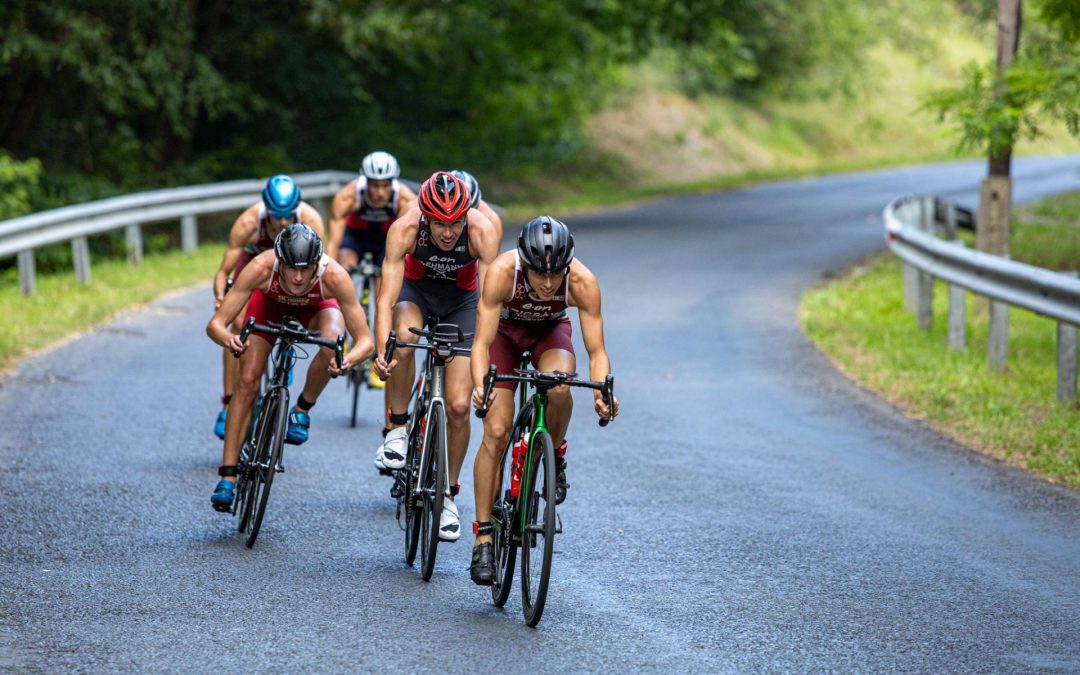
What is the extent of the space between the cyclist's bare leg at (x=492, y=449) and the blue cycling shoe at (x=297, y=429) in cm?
162

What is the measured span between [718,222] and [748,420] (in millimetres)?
16299

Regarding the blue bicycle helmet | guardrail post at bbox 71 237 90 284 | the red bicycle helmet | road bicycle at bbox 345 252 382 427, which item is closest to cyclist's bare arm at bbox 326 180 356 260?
road bicycle at bbox 345 252 382 427

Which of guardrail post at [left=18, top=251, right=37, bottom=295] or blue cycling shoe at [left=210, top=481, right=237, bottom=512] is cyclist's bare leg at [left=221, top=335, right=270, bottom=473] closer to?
blue cycling shoe at [left=210, top=481, right=237, bottom=512]

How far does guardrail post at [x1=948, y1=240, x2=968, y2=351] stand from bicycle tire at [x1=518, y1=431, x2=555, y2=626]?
25.2 ft

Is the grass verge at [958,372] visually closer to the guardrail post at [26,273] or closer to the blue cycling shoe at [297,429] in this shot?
the blue cycling shoe at [297,429]

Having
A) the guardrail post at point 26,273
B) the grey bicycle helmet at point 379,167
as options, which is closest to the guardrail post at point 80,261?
the guardrail post at point 26,273

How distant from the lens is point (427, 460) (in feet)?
23.8

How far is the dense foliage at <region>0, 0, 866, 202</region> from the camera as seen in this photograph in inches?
886

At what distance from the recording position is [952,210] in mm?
18516

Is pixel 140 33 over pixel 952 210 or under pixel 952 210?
over

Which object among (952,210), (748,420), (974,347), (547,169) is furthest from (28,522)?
(547,169)

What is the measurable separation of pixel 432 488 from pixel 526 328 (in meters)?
0.92

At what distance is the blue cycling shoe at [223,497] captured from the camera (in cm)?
789

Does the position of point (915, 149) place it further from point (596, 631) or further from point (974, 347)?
point (596, 631)
